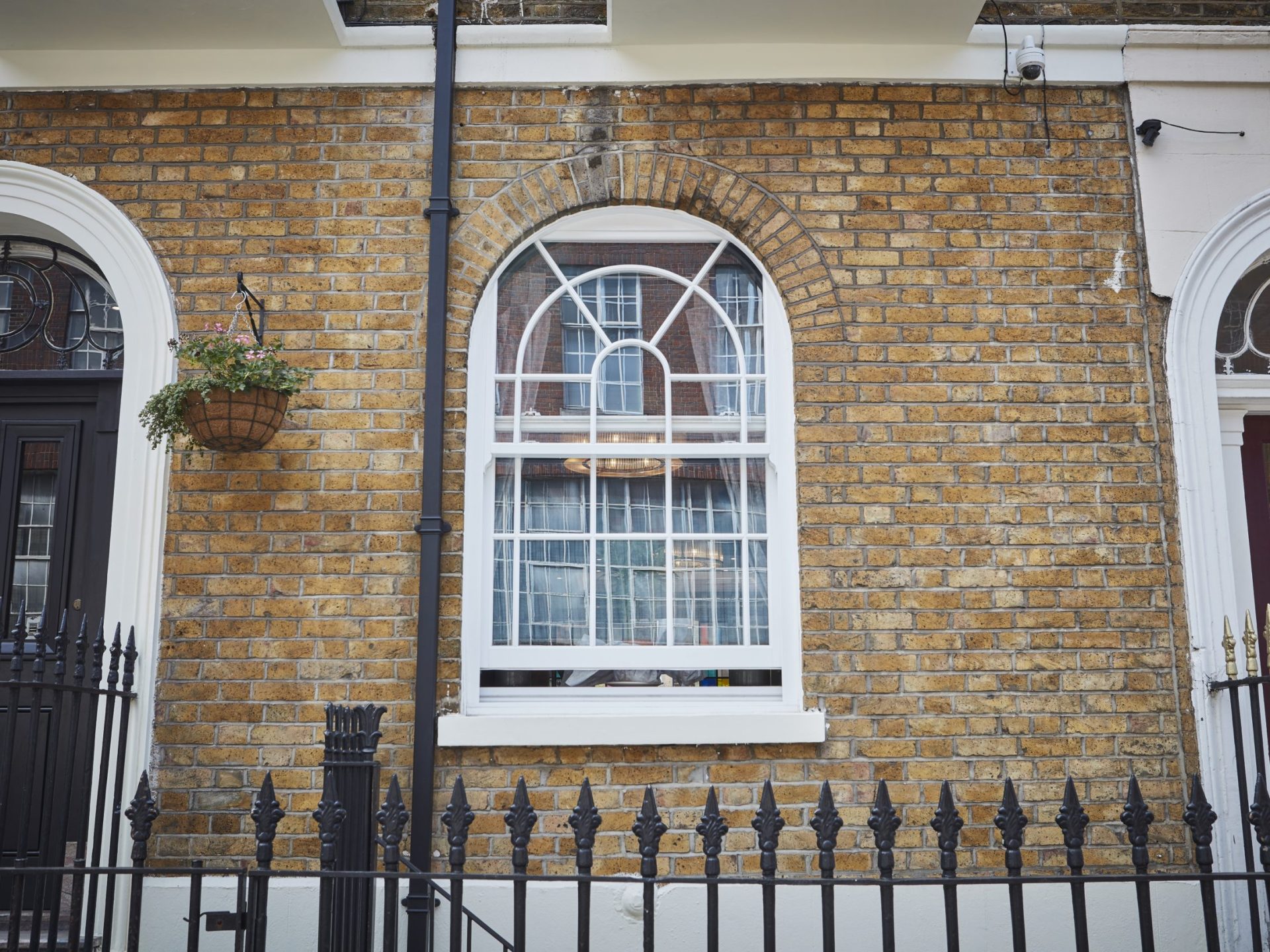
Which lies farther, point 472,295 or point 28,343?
point 28,343

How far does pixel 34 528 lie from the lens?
18.3ft

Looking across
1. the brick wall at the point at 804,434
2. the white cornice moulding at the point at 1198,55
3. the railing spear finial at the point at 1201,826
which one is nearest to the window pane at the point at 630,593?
the brick wall at the point at 804,434

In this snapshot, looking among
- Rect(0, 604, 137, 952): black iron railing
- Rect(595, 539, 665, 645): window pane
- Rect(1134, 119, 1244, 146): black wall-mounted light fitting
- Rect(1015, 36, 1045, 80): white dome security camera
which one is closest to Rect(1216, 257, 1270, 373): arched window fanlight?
Rect(1134, 119, 1244, 146): black wall-mounted light fitting

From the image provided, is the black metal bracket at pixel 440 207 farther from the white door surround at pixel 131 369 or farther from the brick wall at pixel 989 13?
the white door surround at pixel 131 369

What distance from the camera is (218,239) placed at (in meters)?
5.44

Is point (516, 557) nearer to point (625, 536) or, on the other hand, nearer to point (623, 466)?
point (625, 536)

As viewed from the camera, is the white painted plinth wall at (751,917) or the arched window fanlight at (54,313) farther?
the arched window fanlight at (54,313)

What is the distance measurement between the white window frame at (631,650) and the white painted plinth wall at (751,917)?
64cm

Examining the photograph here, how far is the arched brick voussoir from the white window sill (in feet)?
6.24

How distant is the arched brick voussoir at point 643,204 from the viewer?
17.8ft

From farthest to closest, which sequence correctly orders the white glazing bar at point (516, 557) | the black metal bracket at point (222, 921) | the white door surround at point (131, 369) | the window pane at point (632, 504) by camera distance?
1. the window pane at point (632, 504)
2. the white glazing bar at point (516, 557)
3. the white door surround at point (131, 369)
4. the black metal bracket at point (222, 921)

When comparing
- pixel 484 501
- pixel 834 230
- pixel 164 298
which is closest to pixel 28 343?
pixel 164 298

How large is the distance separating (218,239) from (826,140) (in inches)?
115

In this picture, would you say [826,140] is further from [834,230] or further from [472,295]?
[472,295]
